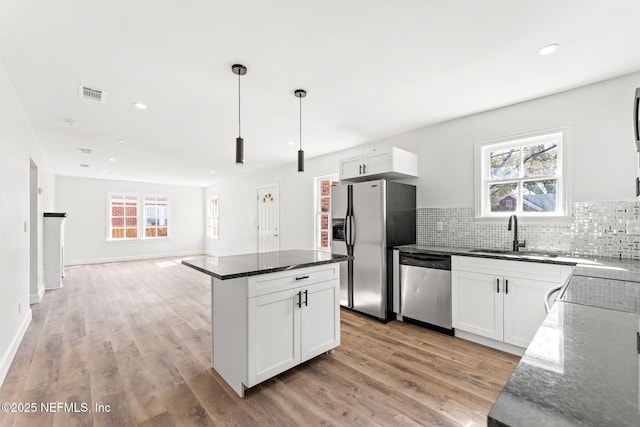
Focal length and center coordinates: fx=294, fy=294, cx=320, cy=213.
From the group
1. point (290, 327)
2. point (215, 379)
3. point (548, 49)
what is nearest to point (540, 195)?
point (548, 49)

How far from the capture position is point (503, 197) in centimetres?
338

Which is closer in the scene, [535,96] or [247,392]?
[247,392]

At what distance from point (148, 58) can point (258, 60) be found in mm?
847

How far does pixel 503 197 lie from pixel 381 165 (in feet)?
4.75

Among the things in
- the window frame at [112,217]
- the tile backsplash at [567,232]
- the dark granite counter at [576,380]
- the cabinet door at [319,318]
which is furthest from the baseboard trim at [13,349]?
the window frame at [112,217]

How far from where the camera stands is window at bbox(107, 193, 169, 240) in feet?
27.9

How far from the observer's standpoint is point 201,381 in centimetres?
227

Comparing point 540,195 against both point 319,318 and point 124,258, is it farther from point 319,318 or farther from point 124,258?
point 124,258

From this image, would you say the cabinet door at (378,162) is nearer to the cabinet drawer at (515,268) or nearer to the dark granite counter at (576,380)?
the cabinet drawer at (515,268)

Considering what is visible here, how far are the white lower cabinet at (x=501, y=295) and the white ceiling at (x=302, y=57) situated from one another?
5.57 feet

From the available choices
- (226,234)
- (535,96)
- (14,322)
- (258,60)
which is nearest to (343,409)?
(258,60)

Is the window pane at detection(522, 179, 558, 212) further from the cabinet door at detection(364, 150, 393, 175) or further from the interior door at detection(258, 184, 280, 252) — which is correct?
the interior door at detection(258, 184, 280, 252)

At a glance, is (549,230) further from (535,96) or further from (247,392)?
(247,392)

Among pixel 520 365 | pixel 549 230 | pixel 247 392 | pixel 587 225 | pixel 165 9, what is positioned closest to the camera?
pixel 520 365
